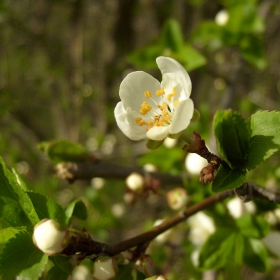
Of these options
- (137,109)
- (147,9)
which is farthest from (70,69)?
(137,109)

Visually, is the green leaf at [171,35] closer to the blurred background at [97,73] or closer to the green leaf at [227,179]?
the blurred background at [97,73]

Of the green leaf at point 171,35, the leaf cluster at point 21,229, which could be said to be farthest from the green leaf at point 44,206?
the green leaf at point 171,35

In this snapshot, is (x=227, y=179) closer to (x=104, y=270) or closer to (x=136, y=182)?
(x=104, y=270)

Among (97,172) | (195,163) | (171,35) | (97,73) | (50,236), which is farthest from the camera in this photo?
(97,73)

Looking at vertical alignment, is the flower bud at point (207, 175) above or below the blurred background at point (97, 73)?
above

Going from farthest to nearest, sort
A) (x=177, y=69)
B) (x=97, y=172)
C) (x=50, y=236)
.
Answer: (x=97, y=172), (x=177, y=69), (x=50, y=236)

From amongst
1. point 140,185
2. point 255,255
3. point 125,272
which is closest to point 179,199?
point 140,185
